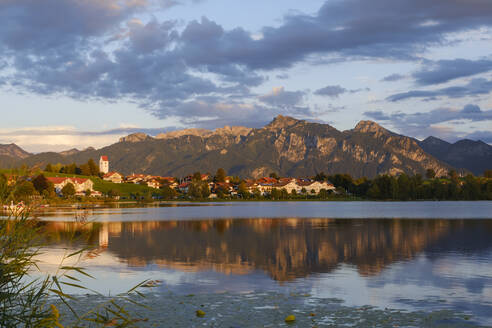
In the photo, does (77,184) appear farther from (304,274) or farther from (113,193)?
(304,274)

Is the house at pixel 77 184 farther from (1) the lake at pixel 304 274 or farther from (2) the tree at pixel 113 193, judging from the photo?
(1) the lake at pixel 304 274

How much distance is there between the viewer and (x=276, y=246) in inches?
1661

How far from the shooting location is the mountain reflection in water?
31938 mm

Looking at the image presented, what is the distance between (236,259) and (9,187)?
88.1 ft

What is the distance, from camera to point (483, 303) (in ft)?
68.1

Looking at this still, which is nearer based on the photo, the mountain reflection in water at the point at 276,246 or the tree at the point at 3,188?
the tree at the point at 3,188

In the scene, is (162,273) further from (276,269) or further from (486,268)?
(486,268)

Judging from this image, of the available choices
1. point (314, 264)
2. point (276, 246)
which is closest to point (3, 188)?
point (314, 264)

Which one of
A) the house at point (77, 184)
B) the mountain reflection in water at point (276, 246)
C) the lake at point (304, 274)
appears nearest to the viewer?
the lake at point (304, 274)

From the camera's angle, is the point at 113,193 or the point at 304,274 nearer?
the point at 304,274

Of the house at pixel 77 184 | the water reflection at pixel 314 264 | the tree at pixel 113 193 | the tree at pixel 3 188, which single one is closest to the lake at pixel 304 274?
the water reflection at pixel 314 264

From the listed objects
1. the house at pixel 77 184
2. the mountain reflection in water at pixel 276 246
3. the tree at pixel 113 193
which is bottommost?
the mountain reflection in water at pixel 276 246

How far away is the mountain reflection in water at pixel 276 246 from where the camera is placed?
105 feet

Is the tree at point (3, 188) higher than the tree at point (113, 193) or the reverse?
higher
